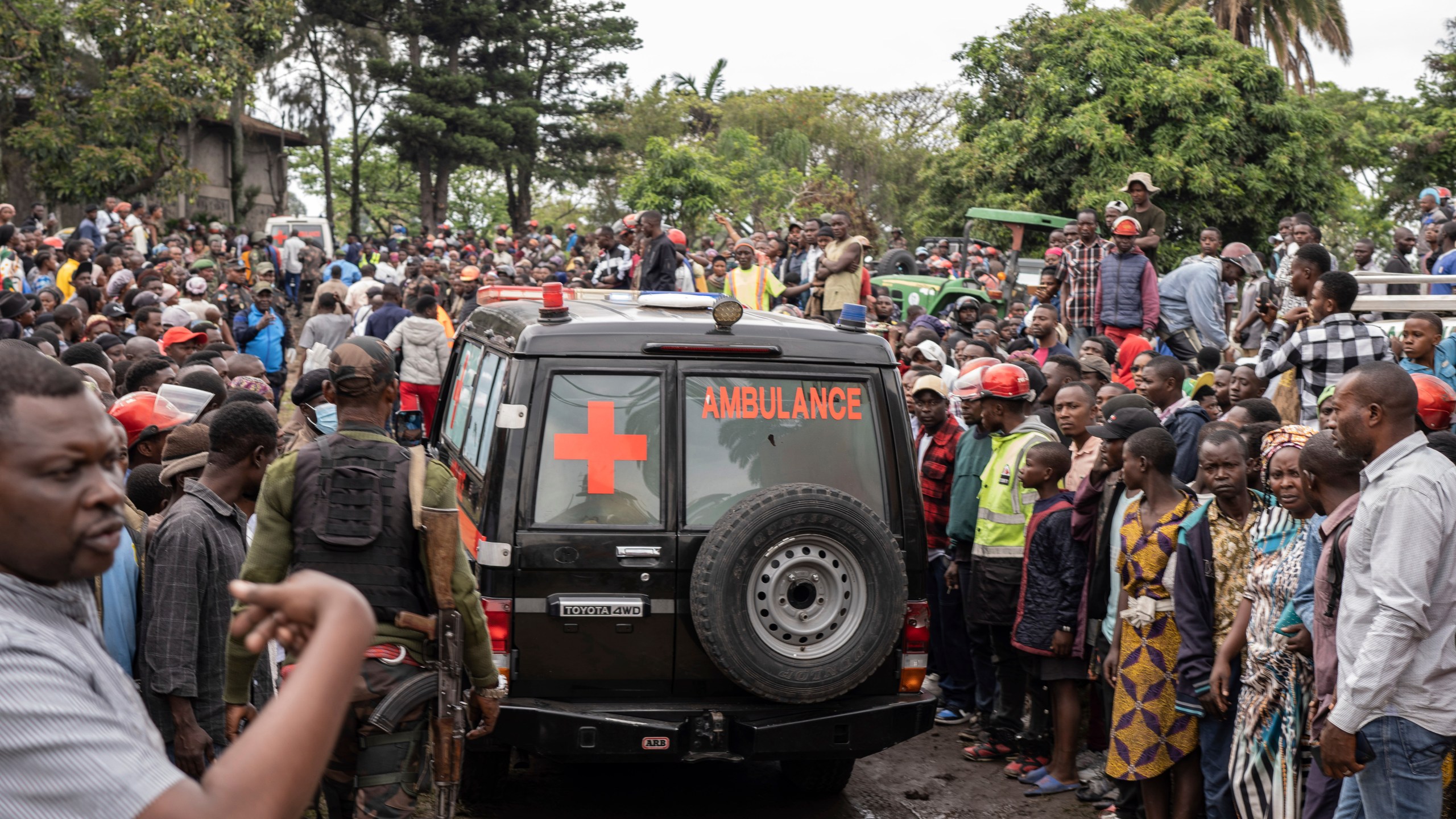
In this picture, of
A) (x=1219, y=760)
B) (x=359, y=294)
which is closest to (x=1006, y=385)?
(x=1219, y=760)

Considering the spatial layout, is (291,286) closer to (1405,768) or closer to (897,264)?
(897,264)

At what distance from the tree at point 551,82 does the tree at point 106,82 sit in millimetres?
15267

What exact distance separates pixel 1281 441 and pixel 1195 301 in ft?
21.1

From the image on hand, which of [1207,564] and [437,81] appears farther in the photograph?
[437,81]

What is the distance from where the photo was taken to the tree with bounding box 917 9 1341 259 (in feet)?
70.2

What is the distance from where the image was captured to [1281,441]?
4.83 m

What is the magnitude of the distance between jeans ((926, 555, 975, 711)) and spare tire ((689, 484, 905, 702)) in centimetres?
231

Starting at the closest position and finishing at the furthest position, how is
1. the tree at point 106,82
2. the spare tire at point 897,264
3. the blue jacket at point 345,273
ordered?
the blue jacket at point 345,273 → the spare tire at point 897,264 → the tree at point 106,82

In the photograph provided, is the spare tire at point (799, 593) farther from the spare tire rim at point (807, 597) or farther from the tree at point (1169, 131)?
the tree at point (1169, 131)

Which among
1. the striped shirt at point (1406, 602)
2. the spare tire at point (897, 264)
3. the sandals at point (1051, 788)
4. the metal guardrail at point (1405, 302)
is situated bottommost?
the sandals at point (1051, 788)

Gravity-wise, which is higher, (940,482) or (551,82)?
(551,82)

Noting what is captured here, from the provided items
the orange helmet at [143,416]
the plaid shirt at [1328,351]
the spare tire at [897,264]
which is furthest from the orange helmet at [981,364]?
the spare tire at [897,264]

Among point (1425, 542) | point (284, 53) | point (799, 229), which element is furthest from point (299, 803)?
point (284, 53)

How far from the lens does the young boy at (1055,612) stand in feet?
20.2
